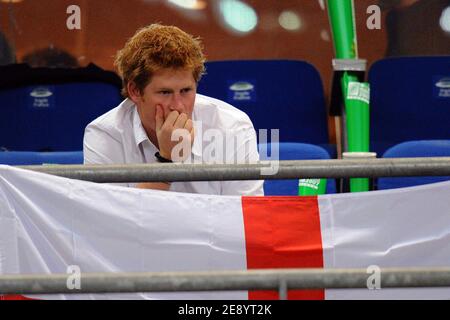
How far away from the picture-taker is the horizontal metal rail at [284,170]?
1.78 meters

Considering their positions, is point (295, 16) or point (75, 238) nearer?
point (75, 238)

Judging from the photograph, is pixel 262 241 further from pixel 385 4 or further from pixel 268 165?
pixel 385 4

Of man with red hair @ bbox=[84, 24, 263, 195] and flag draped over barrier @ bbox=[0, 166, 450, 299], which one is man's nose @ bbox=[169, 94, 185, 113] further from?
flag draped over barrier @ bbox=[0, 166, 450, 299]

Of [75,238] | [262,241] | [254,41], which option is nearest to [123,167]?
[75,238]

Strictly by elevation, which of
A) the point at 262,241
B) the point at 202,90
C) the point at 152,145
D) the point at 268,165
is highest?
the point at 202,90

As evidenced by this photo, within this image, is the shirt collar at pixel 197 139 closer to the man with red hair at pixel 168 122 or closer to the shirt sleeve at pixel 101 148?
the man with red hair at pixel 168 122

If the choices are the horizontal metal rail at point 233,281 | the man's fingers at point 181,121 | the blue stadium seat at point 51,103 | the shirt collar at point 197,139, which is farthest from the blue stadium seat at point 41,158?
the horizontal metal rail at point 233,281

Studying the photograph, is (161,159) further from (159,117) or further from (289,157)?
(289,157)

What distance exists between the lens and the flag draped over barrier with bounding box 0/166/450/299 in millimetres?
1834

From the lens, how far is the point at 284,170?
180 centimetres

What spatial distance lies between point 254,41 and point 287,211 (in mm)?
2680

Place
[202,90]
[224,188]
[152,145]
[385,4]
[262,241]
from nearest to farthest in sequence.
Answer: [262,241]
[224,188]
[152,145]
[202,90]
[385,4]
